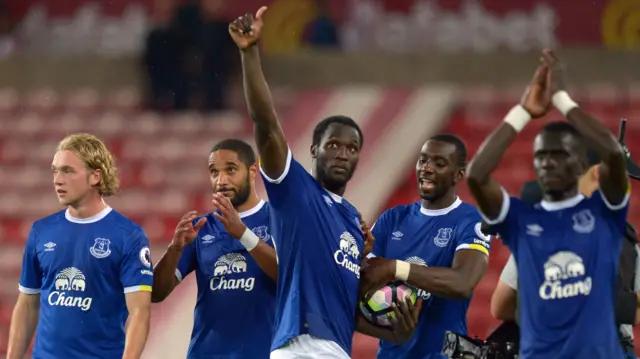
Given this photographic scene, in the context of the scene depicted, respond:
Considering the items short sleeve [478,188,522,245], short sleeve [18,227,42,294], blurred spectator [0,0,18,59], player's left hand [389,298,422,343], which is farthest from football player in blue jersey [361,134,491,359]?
blurred spectator [0,0,18,59]

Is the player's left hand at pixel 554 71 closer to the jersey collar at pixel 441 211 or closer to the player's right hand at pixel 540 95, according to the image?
the player's right hand at pixel 540 95

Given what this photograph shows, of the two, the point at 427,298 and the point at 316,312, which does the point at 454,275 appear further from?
the point at 316,312

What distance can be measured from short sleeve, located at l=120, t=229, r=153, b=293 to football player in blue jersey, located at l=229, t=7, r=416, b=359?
726mm

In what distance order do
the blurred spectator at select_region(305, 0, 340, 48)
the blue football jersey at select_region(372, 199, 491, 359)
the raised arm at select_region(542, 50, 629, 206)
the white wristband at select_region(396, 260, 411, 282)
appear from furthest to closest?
the blurred spectator at select_region(305, 0, 340, 48)
the blue football jersey at select_region(372, 199, 491, 359)
the white wristband at select_region(396, 260, 411, 282)
the raised arm at select_region(542, 50, 629, 206)

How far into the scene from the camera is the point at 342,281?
5598 millimetres

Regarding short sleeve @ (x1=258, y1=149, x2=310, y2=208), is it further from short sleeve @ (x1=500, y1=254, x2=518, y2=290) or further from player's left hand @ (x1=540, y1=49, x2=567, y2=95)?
player's left hand @ (x1=540, y1=49, x2=567, y2=95)

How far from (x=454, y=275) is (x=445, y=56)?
9149 mm

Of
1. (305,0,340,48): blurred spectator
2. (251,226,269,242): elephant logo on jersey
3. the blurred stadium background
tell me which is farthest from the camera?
(305,0,340,48): blurred spectator

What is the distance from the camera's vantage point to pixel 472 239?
20.2 feet

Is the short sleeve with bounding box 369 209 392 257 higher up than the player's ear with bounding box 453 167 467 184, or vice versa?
the player's ear with bounding box 453 167 467 184

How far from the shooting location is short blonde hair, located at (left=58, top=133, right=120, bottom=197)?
20.0 ft

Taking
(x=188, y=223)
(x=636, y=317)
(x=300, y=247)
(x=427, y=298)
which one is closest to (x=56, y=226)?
(x=188, y=223)

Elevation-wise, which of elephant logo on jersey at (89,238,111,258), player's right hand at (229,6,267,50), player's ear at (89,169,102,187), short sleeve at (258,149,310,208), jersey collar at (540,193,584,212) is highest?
player's right hand at (229,6,267,50)

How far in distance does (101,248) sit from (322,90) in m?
9.34
